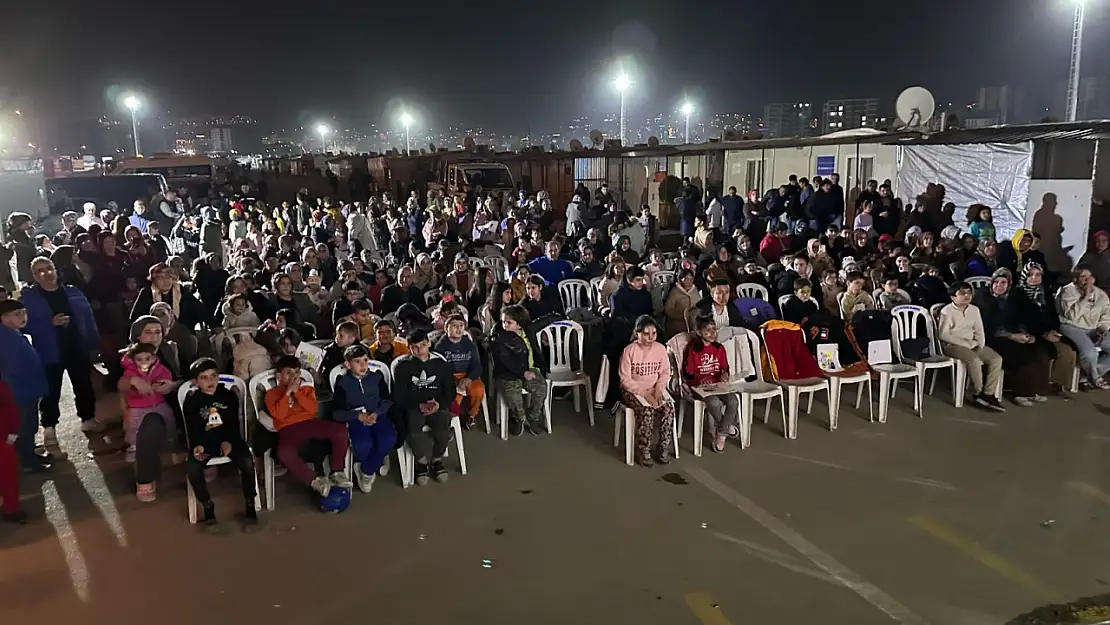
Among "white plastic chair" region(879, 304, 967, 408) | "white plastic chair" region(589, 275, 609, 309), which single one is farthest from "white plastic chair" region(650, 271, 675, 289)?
"white plastic chair" region(879, 304, 967, 408)

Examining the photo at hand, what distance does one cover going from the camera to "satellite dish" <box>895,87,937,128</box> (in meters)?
13.4

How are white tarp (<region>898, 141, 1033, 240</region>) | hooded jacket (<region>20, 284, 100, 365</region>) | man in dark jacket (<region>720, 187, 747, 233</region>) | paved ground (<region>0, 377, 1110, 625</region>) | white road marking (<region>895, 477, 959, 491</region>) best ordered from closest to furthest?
paved ground (<region>0, 377, 1110, 625</region>)
white road marking (<region>895, 477, 959, 491</region>)
hooded jacket (<region>20, 284, 100, 365</region>)
white tarp (<region>898, 141, 1033, 240</region>)
man in dark jacket (<region>720, 187, 747, 233</region>)

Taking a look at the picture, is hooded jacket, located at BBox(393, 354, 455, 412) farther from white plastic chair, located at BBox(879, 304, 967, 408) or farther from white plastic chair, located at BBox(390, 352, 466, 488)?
white plastic chair, located at BBox(879, 304, 967, 408)

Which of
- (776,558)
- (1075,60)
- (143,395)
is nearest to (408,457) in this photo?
(143,395)

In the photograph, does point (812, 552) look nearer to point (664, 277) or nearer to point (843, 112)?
point (664, 277)

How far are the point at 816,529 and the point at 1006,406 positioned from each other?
3.25 metres

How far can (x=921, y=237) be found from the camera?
30.7 ft

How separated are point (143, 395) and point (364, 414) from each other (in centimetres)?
144

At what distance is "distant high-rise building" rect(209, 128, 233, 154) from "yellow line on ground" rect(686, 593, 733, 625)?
9505 cm

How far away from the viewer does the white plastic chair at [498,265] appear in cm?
955

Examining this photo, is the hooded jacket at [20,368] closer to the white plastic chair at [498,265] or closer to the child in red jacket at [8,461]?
the child in red jacket at [8,461]

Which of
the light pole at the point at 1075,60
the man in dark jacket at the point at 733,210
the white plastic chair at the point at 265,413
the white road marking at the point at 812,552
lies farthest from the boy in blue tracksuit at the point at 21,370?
the light pole at the point at 1075,60

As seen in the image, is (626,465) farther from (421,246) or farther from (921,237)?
(421,246)

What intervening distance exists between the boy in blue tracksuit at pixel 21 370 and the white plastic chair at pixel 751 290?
6154mm
